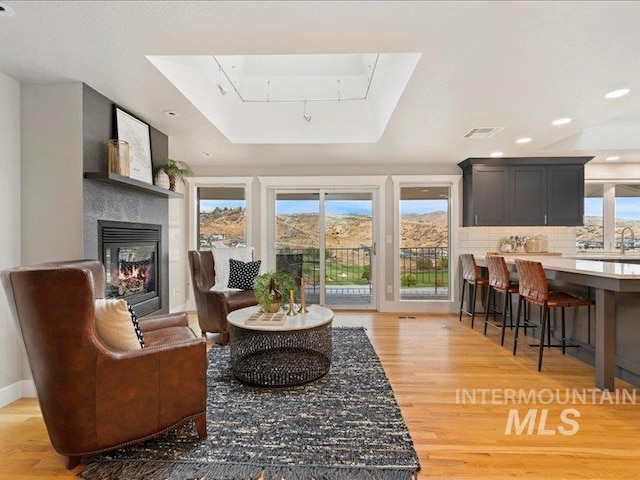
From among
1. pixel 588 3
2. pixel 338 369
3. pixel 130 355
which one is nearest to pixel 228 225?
pixel 338 369

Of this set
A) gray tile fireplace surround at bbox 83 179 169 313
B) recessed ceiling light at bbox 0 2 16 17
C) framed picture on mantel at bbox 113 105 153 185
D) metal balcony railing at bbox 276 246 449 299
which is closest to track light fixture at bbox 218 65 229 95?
framed picture on mantel at bbox 113 105 153 185

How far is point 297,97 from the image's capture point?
4051mm

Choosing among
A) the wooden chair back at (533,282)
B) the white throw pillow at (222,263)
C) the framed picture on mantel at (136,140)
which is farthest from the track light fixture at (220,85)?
the wooden chair back at (533,282)

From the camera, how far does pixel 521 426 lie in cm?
217

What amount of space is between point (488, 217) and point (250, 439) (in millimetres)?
4578

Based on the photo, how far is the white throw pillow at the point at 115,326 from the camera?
67.9 inches

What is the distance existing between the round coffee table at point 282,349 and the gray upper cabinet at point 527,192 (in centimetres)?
338

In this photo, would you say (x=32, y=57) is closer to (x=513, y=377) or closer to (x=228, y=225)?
(x=228, y=225)

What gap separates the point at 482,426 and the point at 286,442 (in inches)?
48.7

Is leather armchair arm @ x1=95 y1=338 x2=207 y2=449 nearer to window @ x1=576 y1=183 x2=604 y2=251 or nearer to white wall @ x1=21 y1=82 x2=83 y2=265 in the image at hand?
white wall @ x1=21 y1=82 x2=83 y2=265

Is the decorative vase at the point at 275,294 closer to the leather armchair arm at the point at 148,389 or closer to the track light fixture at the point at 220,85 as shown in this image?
the leather armchair arm at the point at 148,389

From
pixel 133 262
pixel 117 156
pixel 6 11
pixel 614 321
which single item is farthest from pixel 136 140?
pixel 614 321

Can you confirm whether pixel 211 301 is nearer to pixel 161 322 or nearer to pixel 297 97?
pixel 161 322

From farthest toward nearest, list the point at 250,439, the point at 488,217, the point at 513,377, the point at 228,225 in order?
the point at 228,225
the point at 488,217
the point at 513,377
the point at 250,439
